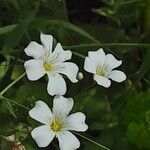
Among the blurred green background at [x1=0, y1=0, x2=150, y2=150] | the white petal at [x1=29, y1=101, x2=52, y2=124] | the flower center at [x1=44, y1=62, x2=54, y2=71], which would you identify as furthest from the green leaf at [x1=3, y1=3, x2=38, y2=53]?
the white petal at [x1=29, y1=101, x2=52, y2=124]

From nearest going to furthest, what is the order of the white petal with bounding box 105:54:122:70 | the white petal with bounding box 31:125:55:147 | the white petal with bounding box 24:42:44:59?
1. the white petal with bounding box 31:125:55:147
2. the white petal with bounding box 24:42:44:59
3. the white petal with bounding box 105:54:122:70

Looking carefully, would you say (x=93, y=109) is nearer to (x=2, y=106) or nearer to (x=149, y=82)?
(x=149, y=82)

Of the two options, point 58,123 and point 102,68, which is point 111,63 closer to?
point 102,68

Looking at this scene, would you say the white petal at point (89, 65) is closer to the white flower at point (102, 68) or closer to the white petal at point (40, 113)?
the white flower at point (102, 68)

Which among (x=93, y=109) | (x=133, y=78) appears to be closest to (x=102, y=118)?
(x=93, y=109)

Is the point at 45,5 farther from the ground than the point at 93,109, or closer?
farther from the ground

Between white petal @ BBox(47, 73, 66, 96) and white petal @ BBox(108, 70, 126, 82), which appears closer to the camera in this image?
white petal @ BBox(47, 73, 66, 96)

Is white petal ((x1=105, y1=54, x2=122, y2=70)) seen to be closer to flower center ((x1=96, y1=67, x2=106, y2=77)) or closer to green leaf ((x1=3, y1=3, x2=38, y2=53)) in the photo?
flower center ((x1=96, y1=67, x2=106, y2=77))
